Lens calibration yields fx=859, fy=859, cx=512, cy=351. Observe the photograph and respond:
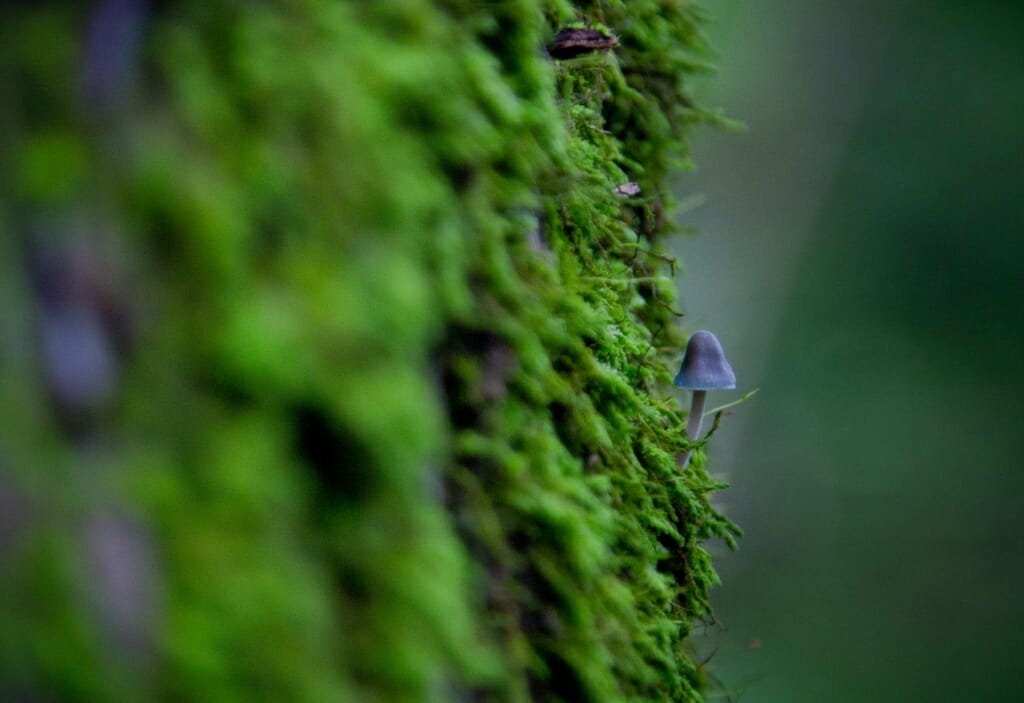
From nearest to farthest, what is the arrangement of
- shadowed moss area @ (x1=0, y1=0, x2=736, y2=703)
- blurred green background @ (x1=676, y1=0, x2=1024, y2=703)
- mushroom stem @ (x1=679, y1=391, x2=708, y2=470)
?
shadowed moss area @ (x1=0, y1=0, x2=736, y2=703) → mushroom stem @ (x1=679, y1=391, x2=708, y2=470) → blurred green background @ (x1=676, y1=0, x2=1024, y2=703)

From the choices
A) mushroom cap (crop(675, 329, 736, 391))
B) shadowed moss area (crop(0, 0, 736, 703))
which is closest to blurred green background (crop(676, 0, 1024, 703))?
mushroom cap (crop(675, 329, 736, 391))

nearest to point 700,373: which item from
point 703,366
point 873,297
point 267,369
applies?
point 703,366

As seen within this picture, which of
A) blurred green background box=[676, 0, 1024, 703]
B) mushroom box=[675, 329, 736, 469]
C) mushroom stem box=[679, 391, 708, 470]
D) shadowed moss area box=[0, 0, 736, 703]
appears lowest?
blurred green background box=[676, 0, 1024, 703]

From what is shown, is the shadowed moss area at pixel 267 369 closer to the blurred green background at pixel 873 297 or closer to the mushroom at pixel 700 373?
the mushroom at pixel 700 373

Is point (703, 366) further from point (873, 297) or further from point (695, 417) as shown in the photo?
point (873, 297)

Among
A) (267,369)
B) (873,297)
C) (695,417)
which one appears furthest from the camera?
(873,297)

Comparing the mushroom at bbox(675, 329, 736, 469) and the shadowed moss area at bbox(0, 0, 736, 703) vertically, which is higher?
the shadowed moss area at bbox(0, 0, 736, 703)

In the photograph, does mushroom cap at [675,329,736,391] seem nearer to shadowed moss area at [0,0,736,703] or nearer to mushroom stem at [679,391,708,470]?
mushroom stem at [679,391,708,470]
